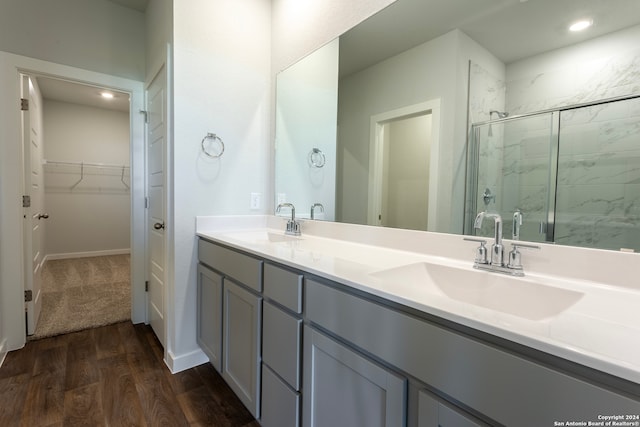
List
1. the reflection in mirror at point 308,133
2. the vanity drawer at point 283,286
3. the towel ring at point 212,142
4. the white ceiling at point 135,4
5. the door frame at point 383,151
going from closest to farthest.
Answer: the vanity drawer at point 283,286
the door frame at point 383,151
the reflection in mirror at point 308,133
the towel ring at point 212,142
the white ceiling at point 135,4

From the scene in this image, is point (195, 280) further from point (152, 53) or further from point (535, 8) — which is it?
point (535, 8)

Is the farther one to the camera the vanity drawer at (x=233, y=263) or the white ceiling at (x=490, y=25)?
the vanity drawer at (x=233, y=263)

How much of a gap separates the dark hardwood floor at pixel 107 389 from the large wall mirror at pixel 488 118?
121 centimetres

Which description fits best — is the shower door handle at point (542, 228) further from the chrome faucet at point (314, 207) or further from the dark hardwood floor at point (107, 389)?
the dark hardwood floor at point (107, 389)

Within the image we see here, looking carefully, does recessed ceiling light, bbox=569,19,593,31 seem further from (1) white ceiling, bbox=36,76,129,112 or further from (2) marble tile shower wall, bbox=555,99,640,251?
(1) white ceiling, bbox=36,76,129,112

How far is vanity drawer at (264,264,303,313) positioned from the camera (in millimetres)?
1090

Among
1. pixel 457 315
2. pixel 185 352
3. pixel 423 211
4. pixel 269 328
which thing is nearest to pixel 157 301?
pixel 185 352

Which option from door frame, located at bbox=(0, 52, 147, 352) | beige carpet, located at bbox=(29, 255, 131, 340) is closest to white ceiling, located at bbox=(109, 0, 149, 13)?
door frame, located at bbox=(0, 52, 147, 352)

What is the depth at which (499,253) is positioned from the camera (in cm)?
100

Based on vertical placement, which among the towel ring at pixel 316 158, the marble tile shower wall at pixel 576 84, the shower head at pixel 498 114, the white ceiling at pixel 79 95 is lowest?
the towel ring at pixel 316 158

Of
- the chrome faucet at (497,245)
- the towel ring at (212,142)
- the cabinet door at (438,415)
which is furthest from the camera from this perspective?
the towel ring at (212,142)

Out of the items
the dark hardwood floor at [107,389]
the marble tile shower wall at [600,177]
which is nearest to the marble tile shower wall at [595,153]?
the marble tile shower wall at [600,177]

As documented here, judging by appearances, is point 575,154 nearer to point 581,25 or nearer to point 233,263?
point 581,25

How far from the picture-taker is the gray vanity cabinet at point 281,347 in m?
1.10
